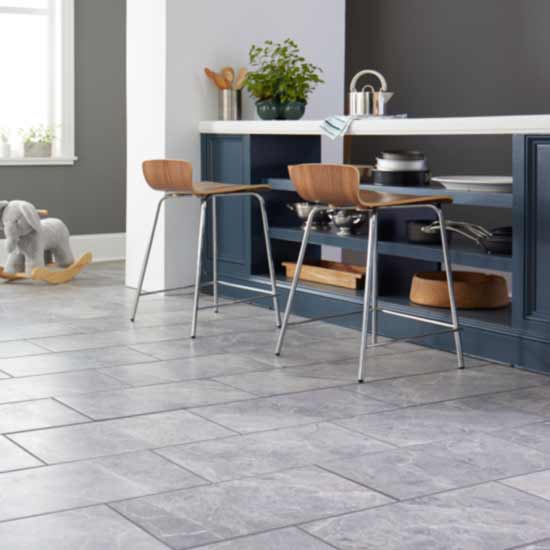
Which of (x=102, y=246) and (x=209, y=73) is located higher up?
(x=209, y=73)

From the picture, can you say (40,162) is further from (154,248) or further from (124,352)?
(124,352)

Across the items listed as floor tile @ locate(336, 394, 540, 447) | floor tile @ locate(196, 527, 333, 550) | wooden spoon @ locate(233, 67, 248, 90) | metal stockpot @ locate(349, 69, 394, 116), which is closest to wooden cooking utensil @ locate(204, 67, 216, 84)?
wooden spoon @ locate(233, 67, 248, 90)

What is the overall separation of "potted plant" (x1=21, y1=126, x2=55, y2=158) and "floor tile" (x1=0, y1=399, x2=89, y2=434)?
3.94 metres

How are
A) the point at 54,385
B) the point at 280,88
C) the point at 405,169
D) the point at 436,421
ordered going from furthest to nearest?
the point at 280,88
the point at 405,169
the point at 54,385
the point at 436,421

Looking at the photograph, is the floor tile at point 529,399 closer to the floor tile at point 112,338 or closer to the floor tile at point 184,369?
the floor tile at point 184,369

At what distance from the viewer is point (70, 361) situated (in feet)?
13.2

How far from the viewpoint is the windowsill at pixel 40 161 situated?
22.7 feet

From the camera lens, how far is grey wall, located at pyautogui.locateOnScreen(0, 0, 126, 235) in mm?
7086

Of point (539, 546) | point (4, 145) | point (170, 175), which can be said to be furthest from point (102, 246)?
point (539, 546)

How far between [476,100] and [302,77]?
1.85m

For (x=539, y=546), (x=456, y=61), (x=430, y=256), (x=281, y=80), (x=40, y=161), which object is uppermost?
(x=456, y=61)

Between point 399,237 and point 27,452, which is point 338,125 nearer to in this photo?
point 399,237

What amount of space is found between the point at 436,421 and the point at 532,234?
3.23 feet

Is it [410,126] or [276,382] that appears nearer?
[276,382]
